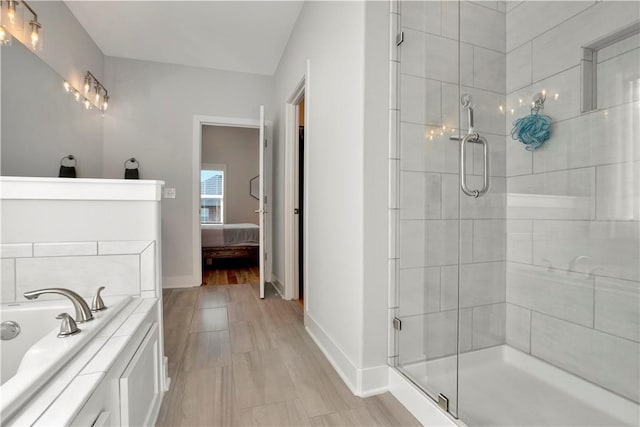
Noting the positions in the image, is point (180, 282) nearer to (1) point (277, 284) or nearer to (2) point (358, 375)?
(1) point (277, 284)

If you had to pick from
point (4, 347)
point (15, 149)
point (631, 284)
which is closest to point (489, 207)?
point (631, 284)

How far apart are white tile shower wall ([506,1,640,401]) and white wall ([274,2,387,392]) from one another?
0.96 m

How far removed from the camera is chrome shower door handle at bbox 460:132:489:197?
1.67m

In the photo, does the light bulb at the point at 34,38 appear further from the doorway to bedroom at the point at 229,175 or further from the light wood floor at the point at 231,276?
the doorway to bedroom at the point at 229,175

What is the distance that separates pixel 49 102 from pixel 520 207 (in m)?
3.46

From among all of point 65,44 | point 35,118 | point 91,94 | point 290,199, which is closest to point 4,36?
point 35,118

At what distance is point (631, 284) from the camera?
1.52 metres

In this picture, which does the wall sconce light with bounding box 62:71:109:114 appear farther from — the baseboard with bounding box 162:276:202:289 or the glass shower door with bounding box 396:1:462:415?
the glass shower door with bounding box 396:1:462:415

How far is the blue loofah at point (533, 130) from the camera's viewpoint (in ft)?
6.07

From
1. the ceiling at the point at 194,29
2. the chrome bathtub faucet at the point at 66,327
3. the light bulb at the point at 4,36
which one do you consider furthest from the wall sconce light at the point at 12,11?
the chrome bathtub faucet at the point at 66,327

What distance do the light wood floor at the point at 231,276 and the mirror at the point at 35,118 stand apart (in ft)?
6.41

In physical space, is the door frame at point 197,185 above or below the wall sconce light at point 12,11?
below

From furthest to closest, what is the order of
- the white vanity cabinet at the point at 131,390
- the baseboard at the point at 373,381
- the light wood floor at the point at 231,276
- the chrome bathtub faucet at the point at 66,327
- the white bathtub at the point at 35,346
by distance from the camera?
the light wood floor at the point at 231,276 → the baseboard at the point at 373,381 → the chrome bathtub faucet at the point at 66,327 → the white vanity cabinet at the point at 131,390 → the white bathtub at the point at 35,346

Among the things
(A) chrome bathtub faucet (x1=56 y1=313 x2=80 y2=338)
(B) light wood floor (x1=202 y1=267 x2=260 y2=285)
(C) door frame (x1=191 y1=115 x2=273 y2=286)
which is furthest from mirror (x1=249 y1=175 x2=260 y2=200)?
(A) chrome bathtub faucet (x1=56 y1=313 x2=80 y2=338)
